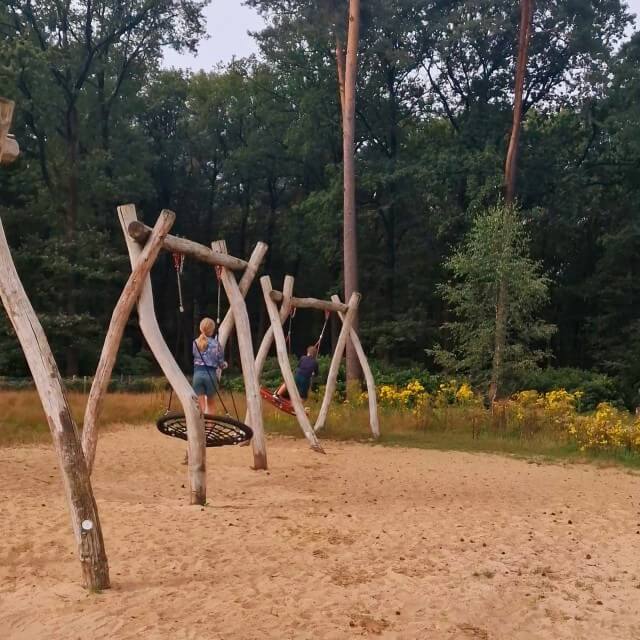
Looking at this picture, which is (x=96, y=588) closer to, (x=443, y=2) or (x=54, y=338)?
(x=54, y=338)

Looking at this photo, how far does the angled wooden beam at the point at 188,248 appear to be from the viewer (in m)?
7.02

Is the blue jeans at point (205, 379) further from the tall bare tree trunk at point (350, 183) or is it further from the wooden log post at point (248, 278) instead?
the tall bare tree trunk at point (350, 183)

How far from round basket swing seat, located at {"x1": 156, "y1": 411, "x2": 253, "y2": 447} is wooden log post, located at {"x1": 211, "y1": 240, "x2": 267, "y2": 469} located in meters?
1.01

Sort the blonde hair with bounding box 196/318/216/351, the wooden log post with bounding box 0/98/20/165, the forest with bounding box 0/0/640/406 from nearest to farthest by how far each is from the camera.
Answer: the wooden log post with bounding box 0/98/20/165
the blonde hair with bounding box 196/318/216/351
the forest with bounding box 0/0/640/406

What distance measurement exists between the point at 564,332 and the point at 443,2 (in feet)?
46.0

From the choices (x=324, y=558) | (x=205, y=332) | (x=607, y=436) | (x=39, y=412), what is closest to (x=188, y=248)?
(x=205, y=332)

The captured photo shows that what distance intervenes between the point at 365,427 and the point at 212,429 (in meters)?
7.17

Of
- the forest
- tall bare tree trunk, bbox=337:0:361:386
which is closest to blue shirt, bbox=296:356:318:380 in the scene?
tall bare tree trunk, bbox=337:0:361:386

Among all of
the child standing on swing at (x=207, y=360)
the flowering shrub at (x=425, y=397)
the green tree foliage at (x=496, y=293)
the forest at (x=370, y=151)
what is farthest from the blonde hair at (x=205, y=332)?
the forest at (x=370, y=151)

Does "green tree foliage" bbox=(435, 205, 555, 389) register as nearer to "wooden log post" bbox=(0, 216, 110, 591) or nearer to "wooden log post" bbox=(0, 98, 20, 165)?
"wooden log post" bbox=(0, 98, 20, 165)

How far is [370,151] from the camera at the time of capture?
28609 millimetres

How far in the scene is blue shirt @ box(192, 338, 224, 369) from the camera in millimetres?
9180

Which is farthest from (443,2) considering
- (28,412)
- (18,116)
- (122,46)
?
(28,412)

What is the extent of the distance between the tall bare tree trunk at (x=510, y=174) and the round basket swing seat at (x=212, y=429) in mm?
10084
